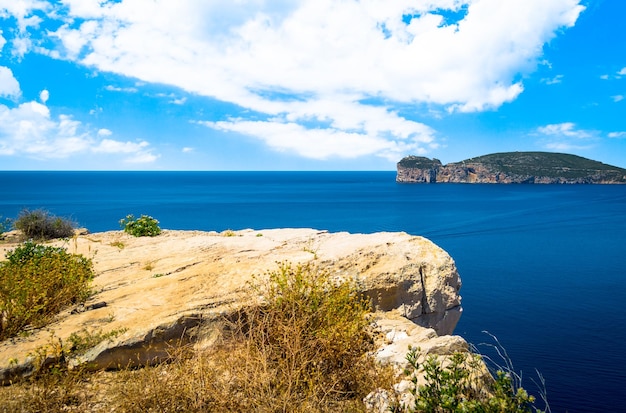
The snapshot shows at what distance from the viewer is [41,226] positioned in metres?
23.6

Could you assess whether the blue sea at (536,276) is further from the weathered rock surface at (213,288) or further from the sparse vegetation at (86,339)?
the sparse vegetation at (86,339)

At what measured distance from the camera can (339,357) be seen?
6688mm

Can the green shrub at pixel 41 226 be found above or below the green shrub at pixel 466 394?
below

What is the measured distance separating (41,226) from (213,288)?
2025cm

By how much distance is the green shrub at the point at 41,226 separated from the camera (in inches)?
916

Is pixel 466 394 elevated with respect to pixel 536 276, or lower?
elevated

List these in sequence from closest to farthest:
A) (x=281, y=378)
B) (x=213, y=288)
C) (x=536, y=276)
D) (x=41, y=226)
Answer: (x=281, y=378), (x=213, y=288), (x=41, y=226), (x=536, y=276)

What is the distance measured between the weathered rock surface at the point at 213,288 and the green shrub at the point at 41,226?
38.5 ft

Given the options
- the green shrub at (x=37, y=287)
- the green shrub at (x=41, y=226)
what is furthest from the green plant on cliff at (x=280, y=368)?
the green shrub at (x=41, y=226)

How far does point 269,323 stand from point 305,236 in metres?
6.56

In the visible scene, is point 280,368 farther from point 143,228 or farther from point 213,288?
point 143,228

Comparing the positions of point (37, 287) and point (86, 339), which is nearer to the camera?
point (86, 339)

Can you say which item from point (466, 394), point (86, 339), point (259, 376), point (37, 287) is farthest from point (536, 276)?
point (37, 287)

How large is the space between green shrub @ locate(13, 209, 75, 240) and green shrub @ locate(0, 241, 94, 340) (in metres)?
14.6
